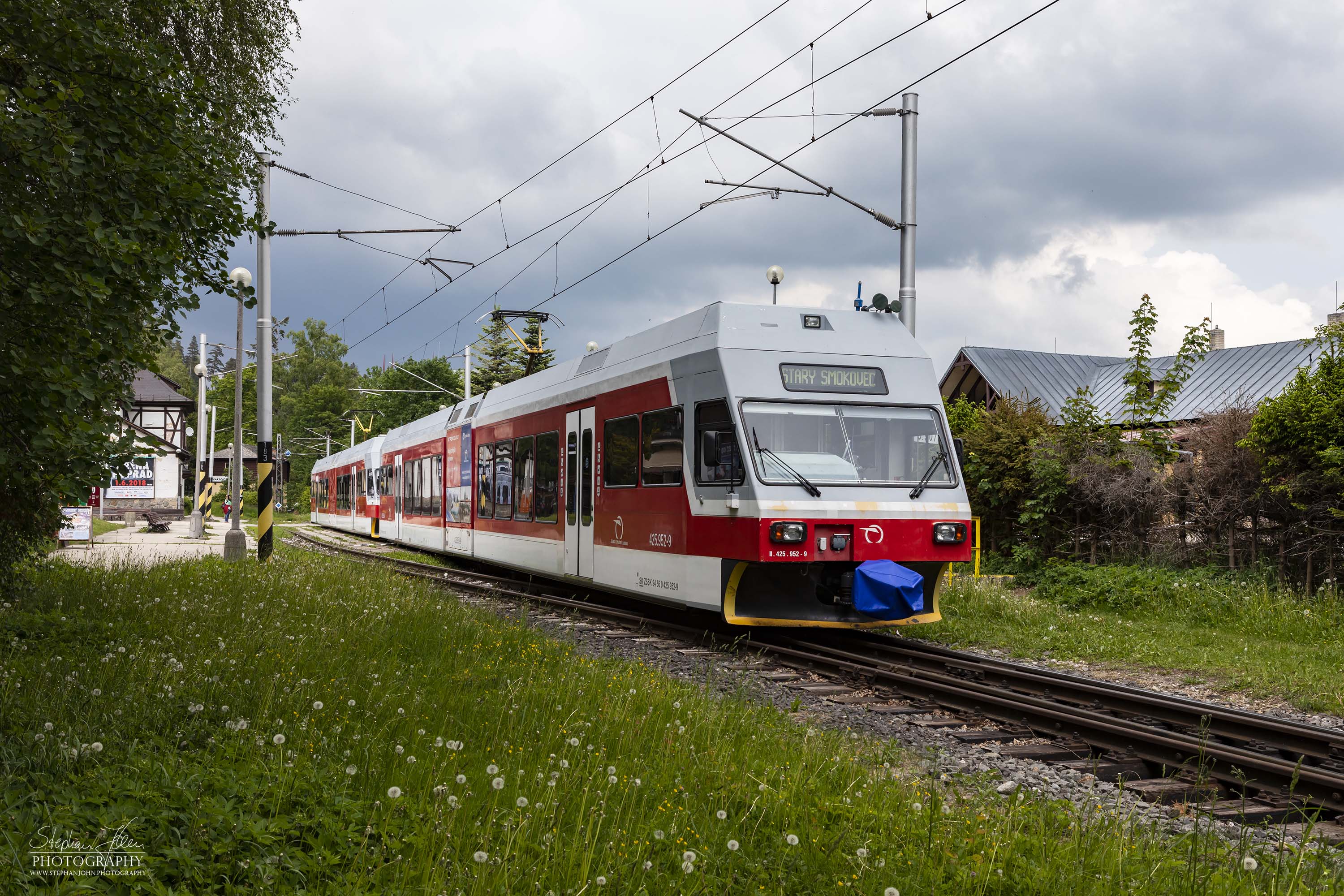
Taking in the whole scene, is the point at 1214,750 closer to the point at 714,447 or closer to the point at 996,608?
the point at 714,447

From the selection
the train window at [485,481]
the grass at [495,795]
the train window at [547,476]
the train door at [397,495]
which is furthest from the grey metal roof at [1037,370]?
the grass at [495,795]

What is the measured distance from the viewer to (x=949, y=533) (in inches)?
404

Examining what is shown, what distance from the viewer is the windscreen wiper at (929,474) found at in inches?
404

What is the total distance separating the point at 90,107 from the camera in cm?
582

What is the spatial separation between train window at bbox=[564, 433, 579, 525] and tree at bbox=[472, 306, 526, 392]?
6543 centimetres

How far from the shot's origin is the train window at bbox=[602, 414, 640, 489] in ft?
39.4

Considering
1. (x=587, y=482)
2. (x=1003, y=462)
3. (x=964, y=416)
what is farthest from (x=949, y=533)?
(x=964, y=416)

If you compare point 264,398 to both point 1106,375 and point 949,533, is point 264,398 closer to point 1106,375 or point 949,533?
point 949,533

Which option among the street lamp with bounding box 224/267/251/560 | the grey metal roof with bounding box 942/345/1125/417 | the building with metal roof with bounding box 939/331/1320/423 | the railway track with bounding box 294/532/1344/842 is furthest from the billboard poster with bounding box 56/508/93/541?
the grey metal roof with bounding box 942/345/1125/417

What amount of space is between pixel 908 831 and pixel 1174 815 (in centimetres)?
202

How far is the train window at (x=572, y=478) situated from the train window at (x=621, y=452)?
36.9 inches

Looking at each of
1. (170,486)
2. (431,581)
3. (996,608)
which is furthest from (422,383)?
(996,608)

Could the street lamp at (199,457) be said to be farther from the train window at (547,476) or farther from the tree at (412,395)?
the tree at (412,395)

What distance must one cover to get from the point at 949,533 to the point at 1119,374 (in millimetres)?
30356
